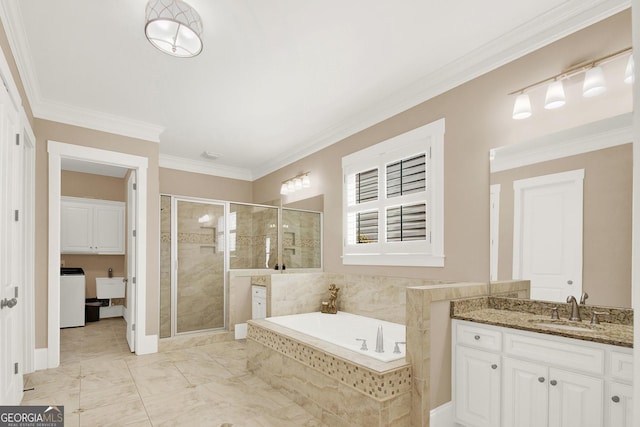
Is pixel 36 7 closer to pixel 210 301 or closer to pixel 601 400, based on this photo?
pixel 210 301

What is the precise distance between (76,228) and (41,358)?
10.3ft

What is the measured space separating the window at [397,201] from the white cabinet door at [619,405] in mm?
1471

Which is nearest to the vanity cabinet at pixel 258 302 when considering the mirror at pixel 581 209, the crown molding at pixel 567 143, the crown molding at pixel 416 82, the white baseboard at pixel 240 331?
the white baseboard at pixel 240 331

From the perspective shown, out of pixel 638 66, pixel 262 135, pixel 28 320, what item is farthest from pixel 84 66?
pixel 638 66

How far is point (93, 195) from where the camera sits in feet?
A: 20.6

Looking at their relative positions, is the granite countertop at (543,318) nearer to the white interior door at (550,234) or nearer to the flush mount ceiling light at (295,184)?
the white interior door at (550,234)

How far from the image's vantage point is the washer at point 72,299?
545 centimetres

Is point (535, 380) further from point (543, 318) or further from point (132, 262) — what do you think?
point (132, 262)

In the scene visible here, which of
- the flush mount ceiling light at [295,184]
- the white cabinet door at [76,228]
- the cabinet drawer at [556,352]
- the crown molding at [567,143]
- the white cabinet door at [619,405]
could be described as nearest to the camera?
the white cabinet door at [619,405]

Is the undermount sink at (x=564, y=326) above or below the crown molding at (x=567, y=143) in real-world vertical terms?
below

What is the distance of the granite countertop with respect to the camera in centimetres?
173

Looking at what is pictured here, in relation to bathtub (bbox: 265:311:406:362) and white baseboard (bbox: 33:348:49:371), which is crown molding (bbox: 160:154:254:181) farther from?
bathtub (bbox: 265:311:406:362)

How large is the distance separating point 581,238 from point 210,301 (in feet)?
13.8

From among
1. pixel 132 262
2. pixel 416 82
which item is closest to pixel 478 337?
pixel 416 82
